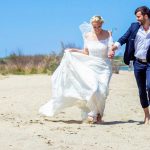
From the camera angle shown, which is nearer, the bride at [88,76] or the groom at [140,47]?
the groom at [140,47]

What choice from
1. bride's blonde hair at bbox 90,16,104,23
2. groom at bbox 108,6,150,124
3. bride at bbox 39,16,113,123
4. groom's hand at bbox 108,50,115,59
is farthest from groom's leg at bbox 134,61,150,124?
bride's blonde hair at bbox 90,16,104,23

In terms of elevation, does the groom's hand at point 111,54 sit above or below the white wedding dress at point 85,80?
above

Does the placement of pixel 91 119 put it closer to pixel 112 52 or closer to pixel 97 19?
pixel 112 52

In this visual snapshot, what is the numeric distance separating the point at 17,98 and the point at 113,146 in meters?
7.84

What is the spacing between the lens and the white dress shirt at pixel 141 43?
10742mm

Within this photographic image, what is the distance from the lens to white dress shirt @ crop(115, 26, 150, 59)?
10.7 m

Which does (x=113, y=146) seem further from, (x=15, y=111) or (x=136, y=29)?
(x=15, y=111)

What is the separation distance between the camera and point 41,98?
16438 millimetres

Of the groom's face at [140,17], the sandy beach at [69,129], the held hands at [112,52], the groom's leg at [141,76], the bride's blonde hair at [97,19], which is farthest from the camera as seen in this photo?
the bride's blonde hair at [97,19]

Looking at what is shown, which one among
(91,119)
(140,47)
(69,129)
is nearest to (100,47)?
(140,47)

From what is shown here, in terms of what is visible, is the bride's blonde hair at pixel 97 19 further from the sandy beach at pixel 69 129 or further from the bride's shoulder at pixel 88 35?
the sandy beach at pixel 69 129

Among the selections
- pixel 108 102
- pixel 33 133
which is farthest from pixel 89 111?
pixel 108 102

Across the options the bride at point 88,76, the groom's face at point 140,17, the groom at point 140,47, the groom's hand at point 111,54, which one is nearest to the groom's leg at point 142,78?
the groom at point 140,47

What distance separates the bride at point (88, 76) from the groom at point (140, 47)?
13.4 inches
